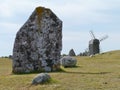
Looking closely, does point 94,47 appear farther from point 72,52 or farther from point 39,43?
point 39,43

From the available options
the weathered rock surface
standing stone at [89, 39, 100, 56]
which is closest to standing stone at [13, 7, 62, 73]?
the weathered rock surface

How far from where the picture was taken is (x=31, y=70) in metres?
29.8

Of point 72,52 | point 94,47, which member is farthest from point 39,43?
point 94,47

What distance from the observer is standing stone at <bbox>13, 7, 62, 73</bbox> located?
30.0m

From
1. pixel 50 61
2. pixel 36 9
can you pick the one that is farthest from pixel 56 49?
pixel 36 9

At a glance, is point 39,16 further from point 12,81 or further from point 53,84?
point 53,84

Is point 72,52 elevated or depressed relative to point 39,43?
elevated


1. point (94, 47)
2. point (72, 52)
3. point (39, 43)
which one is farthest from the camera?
point (94, 47)

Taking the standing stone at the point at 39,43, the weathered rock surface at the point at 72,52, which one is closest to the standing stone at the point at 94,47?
the weathered rock surface at the point at 72,52

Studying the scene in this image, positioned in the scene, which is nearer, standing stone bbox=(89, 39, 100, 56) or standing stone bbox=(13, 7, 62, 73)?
standing stone bbox=(13, 7, 62, 73)

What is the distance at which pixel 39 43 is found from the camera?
30.3m

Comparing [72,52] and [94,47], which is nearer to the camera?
[72,52]

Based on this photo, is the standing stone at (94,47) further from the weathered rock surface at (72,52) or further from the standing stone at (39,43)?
the standing stone at (39,43)

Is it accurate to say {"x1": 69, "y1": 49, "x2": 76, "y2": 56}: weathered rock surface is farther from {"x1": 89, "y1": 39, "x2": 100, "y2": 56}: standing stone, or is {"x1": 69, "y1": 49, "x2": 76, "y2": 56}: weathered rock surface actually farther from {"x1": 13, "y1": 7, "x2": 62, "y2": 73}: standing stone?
{"x1": 13, "y1": 7, "x2": 62, "y2": 73}: standing stone
